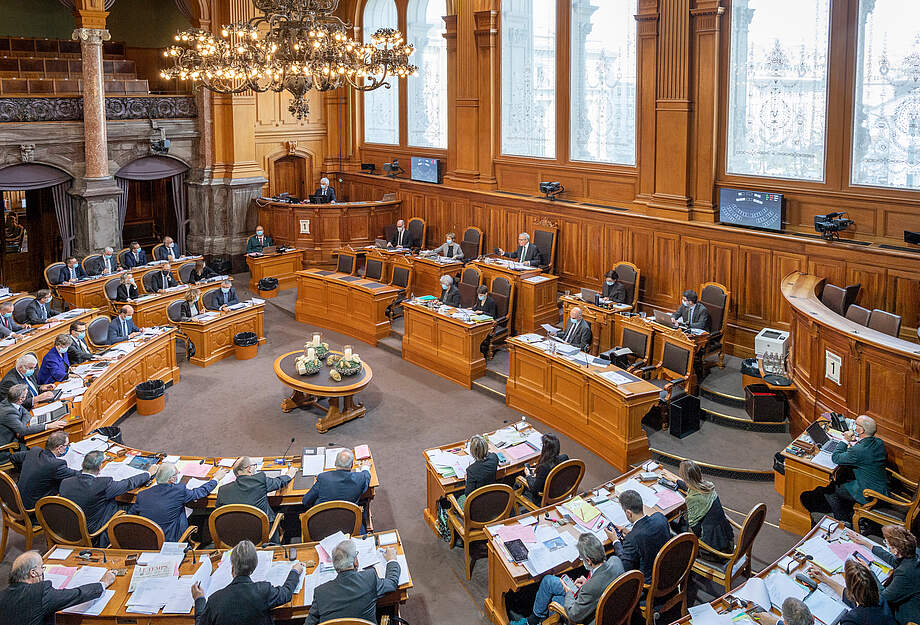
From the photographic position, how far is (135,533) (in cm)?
620

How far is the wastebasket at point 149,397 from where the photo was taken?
10.4 m

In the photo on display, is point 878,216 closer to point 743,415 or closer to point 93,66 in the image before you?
point 743,415

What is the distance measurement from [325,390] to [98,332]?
12.3 feet

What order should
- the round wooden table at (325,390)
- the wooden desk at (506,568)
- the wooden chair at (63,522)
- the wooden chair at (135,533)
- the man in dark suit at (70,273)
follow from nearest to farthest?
the wooden desk at (506,568)
the wooden chair at (135,533)
the wooden chair at (63,522)
the round wooden table at (325,390)
the man in dark suit at (70,273)

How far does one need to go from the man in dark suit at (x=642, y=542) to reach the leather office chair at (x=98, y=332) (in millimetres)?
8184

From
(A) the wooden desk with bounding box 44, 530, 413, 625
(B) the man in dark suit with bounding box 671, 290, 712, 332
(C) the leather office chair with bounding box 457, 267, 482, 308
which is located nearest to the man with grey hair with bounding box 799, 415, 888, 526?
(B) the man in dark suit with bounding box 671, 290, 712, 332

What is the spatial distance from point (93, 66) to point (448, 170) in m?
7.04

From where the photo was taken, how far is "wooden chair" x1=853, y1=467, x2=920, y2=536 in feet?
21.0

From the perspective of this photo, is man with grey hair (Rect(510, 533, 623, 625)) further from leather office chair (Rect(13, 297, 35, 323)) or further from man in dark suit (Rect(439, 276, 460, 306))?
leather office chair (Rect(13, 297, 35, 323))

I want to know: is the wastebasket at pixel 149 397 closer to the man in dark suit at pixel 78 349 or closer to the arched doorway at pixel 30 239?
the man in dark suit at pixel 78 349

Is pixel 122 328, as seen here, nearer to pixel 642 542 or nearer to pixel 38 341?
pixel 38 341

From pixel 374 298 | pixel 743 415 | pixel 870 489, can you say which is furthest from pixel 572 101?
pixel 870 489

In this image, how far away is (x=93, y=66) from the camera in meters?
15.1

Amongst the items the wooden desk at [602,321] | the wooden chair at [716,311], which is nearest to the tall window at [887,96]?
the wooden chair at [716,311]
